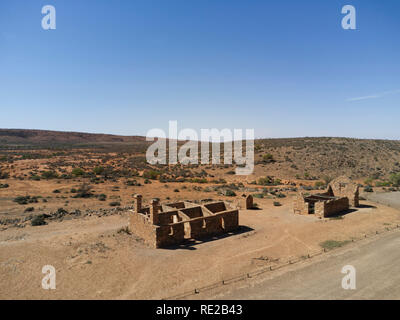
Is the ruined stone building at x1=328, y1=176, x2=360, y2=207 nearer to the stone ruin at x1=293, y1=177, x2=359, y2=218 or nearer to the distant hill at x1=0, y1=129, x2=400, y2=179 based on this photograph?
the stone ruin at x1=293, y1=177, x2=359, y2=218

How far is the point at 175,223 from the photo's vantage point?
14695 millimetres

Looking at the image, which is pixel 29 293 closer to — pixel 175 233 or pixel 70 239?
pixel 70 239

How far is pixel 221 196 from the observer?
28781 millimetres

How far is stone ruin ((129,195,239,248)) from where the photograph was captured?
14.5 m

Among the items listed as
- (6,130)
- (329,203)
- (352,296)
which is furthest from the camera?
(6,130)

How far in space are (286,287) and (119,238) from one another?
9612 millimetres

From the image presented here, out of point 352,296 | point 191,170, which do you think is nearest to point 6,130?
point 191,170

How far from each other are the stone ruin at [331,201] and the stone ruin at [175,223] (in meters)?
7.19

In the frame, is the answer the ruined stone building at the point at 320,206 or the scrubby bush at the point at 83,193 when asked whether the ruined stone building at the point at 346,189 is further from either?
the scrubby bush at the point at 83,193

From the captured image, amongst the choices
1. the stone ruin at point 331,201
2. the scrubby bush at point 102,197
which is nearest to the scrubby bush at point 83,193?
the scrubby bush at point 102,197

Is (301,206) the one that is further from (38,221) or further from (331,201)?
(38,221)

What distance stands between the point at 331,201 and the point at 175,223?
13.4 meters

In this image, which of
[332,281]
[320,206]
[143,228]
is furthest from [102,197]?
[332,281]

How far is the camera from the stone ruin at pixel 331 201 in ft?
67.8
